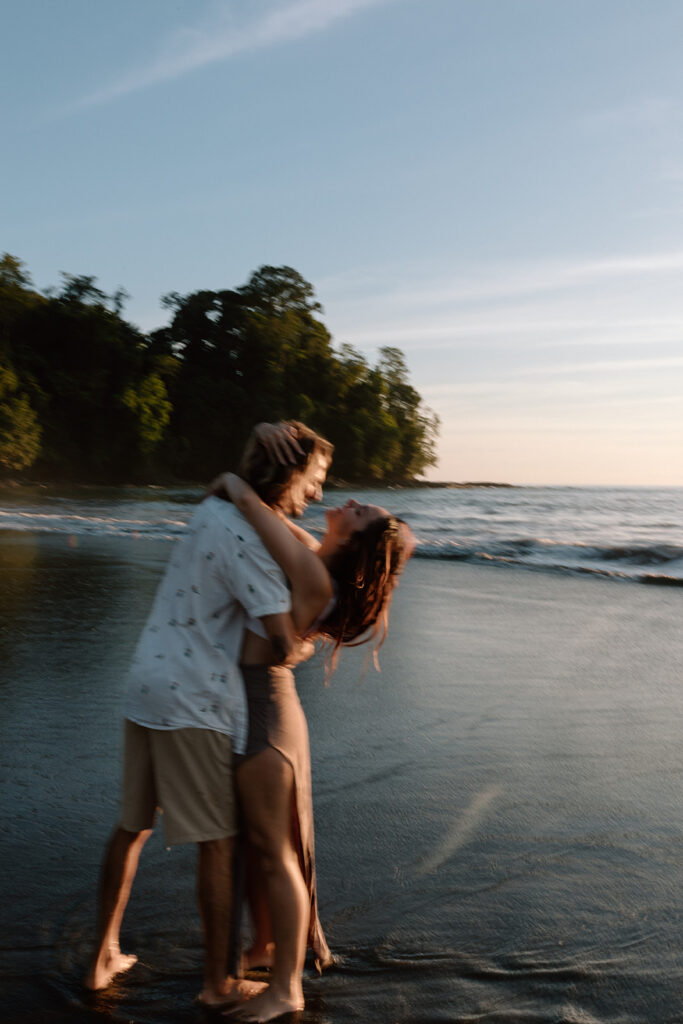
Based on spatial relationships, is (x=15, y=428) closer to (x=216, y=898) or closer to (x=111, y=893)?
(x=111, y=893)

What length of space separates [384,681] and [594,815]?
2.54 meters

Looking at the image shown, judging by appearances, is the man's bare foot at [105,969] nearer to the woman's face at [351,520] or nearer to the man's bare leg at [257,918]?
the man's bare leg at [257,918]

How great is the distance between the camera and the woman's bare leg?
2.39 metres

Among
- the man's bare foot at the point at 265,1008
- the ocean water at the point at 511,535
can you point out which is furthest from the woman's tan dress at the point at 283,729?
the ocean water at the point at 511,535

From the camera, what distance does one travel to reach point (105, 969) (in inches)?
103

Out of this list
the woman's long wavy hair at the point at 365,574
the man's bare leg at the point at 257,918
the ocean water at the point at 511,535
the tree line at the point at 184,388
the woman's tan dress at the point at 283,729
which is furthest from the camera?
the tree line at the point at 184,388

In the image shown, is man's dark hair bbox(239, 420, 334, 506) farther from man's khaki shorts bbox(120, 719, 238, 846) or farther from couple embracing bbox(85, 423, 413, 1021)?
man's khaki shorts bbox(120, 719, 238, 846)

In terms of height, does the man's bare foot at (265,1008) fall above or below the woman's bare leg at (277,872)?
below

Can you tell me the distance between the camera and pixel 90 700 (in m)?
5.45

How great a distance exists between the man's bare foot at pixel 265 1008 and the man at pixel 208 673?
16cm

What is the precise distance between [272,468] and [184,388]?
245 feet

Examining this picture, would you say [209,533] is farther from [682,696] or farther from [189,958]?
[682,696]

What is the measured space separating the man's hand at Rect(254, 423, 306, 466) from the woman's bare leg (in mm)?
755

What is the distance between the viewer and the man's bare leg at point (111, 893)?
2.53m
